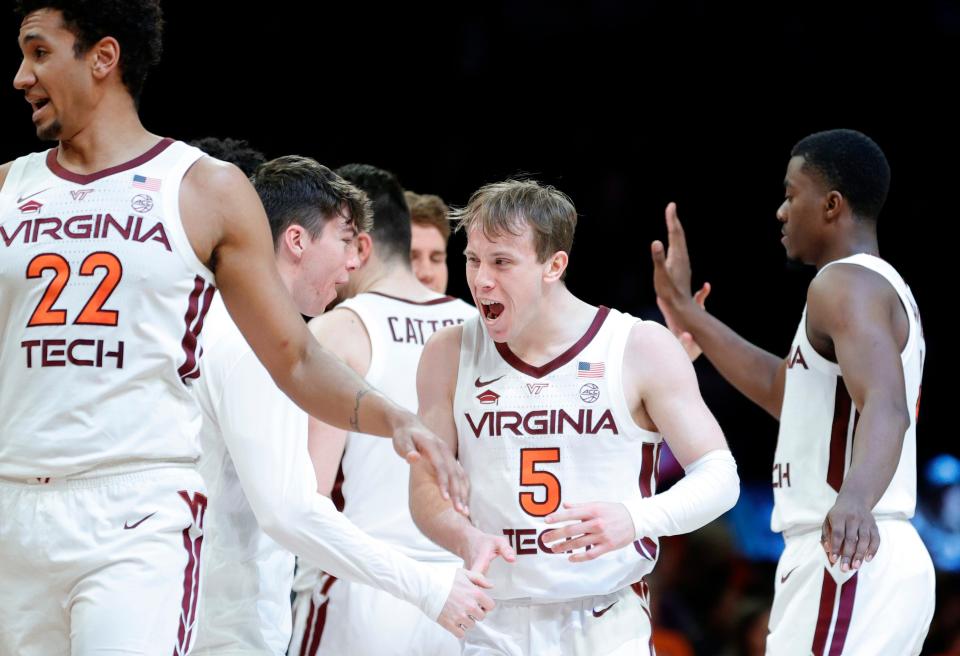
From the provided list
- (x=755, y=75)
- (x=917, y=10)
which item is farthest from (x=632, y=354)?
(x=917, y=10)

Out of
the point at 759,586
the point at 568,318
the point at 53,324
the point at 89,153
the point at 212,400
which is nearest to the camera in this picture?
the point at 53,324

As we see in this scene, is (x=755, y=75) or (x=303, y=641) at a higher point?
(x=755, y=75)

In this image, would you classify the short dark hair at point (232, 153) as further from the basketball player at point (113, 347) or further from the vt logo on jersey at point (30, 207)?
the vt logo on jersey at point (30, 207)

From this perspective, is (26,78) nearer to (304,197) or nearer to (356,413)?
(356,413)

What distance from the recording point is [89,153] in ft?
10.4

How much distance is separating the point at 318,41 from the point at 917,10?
557cm

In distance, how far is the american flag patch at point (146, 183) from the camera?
3074mm

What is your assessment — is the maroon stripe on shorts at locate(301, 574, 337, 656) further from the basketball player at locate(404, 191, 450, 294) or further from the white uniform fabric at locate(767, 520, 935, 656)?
the basketball player at locate(404, 191, 450, 294)

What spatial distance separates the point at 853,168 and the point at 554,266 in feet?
4.94

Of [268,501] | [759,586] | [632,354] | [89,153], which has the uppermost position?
[89,153]

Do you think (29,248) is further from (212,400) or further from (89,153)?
(212,400)

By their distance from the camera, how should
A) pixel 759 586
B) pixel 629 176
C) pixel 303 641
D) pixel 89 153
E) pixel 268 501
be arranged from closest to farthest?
pixel 89 153, pixel 268 501, pixel 303 641, pixel 759 586, pixel 629 176

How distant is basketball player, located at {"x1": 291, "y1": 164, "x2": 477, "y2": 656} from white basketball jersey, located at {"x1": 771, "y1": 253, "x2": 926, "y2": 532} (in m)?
1.23

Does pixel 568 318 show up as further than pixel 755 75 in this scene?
No
